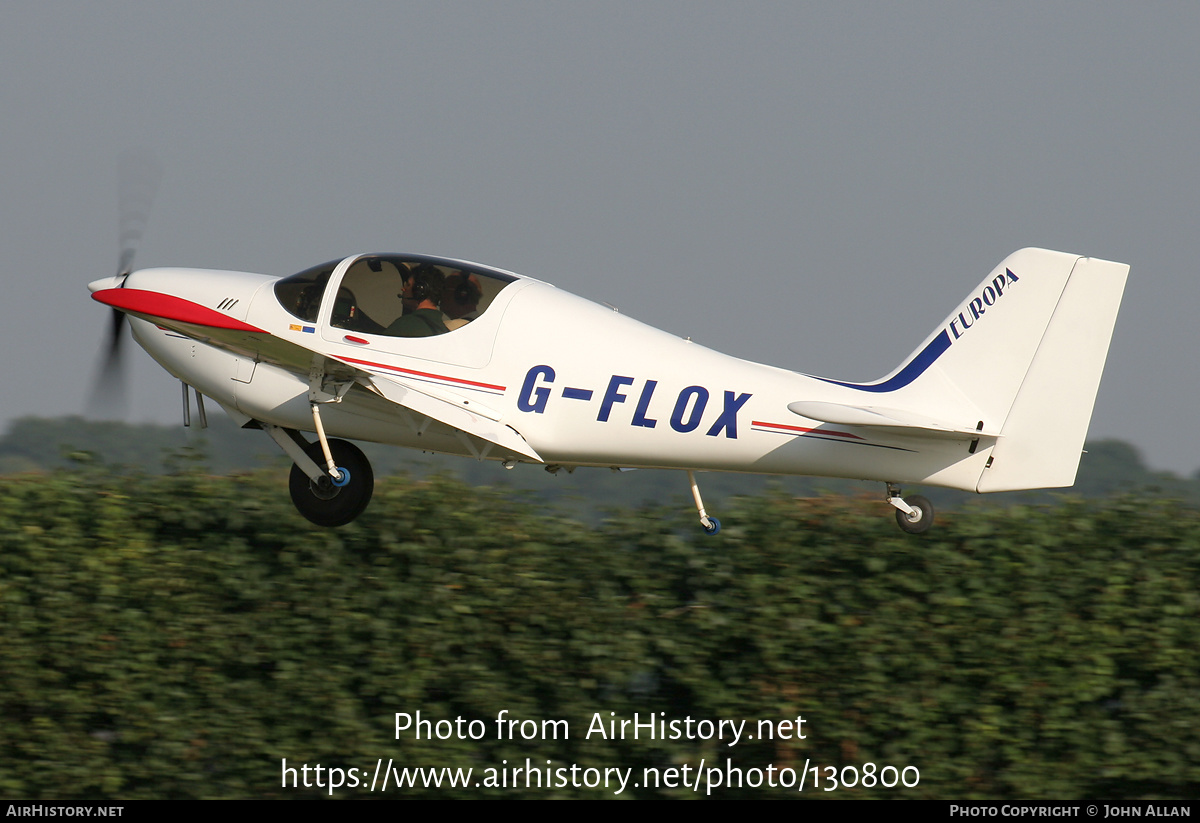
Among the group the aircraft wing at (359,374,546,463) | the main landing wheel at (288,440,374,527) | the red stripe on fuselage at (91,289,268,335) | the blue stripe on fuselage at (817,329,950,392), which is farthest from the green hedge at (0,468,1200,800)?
the red stripe on fuselage at (91,289,268,335)

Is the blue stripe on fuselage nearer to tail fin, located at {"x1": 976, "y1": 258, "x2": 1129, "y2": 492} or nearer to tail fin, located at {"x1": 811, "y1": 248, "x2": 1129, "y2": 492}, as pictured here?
tail fin, located at {"x1": 811, "y1": 248, "x2": 1129, "y2": 492}

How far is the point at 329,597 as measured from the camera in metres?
8.78

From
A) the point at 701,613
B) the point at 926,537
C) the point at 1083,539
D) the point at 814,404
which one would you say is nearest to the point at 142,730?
the point at 701,613

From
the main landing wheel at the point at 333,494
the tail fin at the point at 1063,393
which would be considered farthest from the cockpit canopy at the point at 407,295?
the tail fin at the point at 1063,393

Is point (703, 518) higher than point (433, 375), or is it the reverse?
point (433, 375)

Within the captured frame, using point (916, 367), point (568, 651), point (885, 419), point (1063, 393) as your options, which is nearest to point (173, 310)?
point (568, 651)

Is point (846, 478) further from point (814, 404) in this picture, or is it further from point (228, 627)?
point (228, 627)

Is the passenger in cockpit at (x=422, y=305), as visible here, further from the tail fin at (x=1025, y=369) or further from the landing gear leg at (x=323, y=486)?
the tail fin at (x=1025, y=369)

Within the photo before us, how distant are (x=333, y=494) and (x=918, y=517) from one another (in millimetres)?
4295

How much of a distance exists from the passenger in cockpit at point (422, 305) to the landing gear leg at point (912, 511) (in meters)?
3.43

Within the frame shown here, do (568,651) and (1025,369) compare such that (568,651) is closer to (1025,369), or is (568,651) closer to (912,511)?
Result: (912,511)

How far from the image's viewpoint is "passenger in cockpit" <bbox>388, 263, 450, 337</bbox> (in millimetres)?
8883

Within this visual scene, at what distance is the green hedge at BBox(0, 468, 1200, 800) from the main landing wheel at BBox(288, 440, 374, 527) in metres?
0.14

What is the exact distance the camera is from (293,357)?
8.41 meters
